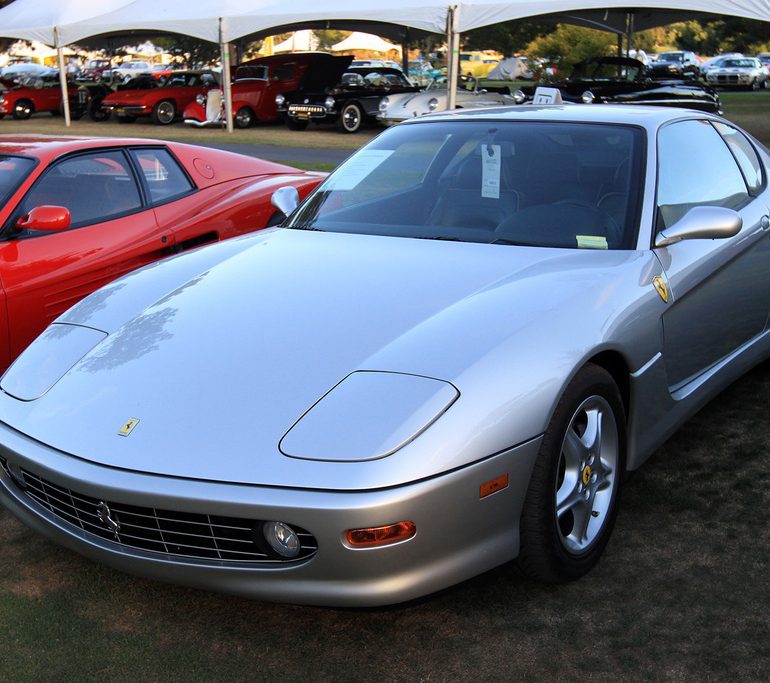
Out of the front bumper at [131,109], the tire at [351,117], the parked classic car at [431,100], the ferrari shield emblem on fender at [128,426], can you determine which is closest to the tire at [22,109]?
the front bumper at [131,109]

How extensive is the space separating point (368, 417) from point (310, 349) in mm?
397

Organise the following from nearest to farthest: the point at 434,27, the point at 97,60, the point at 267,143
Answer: the point at 434,27 → the point at 267,143 → the point at 97,60

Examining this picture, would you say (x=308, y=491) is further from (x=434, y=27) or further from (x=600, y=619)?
(x=434, y=27)

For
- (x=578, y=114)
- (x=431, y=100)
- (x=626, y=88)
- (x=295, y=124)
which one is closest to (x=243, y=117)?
(x=295, y=124)

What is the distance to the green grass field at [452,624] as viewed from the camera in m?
2.46

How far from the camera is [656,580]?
9.41 ft

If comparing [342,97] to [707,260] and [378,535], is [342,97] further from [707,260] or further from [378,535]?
[378,535]

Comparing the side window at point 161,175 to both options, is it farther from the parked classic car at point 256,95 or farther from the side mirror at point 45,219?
the parked classic car at point 256,95

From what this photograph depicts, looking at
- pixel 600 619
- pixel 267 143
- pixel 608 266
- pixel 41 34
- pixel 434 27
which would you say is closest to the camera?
pixel 600 619

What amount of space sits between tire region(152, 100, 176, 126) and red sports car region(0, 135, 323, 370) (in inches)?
762

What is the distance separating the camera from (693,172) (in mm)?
3836

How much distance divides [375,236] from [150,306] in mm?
910

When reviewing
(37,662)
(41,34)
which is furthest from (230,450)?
(41,34)

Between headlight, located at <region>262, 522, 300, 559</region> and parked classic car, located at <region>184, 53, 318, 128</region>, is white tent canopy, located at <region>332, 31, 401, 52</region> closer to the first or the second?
parked classic car, located at <region>184, 53, 318, 128</region>
